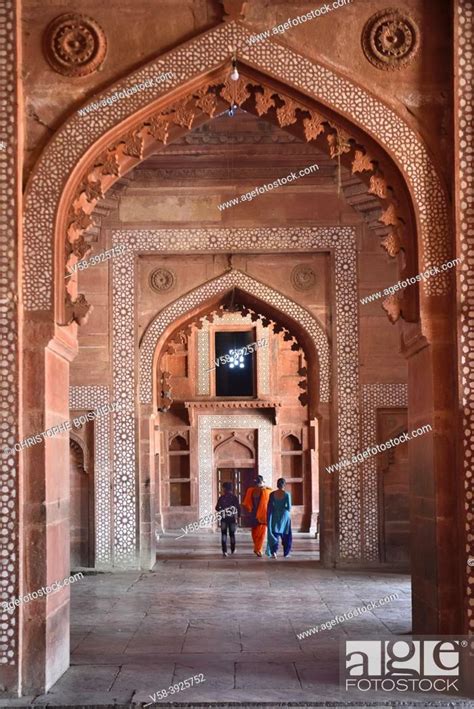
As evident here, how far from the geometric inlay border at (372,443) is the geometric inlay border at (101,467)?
3.13 metres

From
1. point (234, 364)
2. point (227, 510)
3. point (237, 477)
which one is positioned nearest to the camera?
point (227, 510)

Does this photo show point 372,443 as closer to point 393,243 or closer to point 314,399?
point 314,399

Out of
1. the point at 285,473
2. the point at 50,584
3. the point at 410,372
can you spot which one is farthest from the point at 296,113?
the point at 285,473

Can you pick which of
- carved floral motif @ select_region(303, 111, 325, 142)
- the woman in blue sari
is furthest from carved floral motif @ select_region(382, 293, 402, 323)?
the woman in blue sari

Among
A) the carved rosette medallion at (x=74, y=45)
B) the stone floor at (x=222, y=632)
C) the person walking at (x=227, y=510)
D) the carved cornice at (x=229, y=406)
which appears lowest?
the stone floor at (x=222, y=632)

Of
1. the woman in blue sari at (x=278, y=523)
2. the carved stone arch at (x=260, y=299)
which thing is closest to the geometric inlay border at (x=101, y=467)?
the carved stone arch at (x=260, y=299)

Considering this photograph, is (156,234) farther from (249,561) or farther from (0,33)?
(0,33)

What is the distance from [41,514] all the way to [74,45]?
9.38 feet

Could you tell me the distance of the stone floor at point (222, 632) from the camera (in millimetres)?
5004

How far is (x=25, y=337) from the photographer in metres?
5.32

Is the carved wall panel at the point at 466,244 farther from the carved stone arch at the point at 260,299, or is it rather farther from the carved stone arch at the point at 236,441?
the carved stone arch at the point at 236,441

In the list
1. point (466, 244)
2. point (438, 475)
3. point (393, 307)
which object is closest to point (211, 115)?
point (393, 307)

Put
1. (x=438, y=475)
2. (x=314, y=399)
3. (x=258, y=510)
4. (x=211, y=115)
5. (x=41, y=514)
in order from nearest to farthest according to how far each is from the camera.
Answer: (x=41, y=514), (x=438, y=475), (x=211, y=115), (x=314, y=399), (x=258, y=510)

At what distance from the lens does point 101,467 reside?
1117 cm
